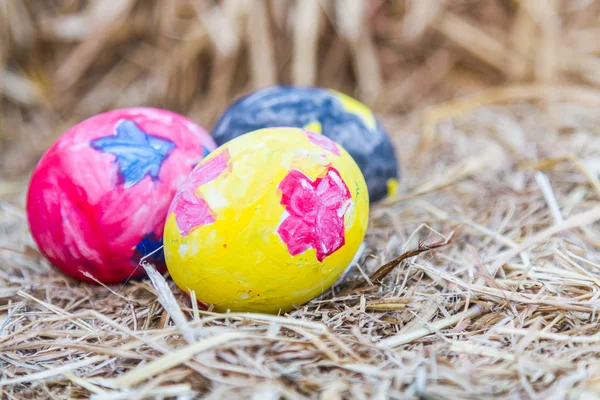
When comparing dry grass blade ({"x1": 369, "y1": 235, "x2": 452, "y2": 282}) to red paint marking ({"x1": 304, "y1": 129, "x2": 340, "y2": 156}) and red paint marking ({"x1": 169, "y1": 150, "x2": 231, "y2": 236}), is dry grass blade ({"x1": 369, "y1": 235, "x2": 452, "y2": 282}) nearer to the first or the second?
red paint marking ({"x1": 304, "y1": 129, "x2": 340, "y2": 156})

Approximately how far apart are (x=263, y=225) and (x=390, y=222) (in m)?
0.60

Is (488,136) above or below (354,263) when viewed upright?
below

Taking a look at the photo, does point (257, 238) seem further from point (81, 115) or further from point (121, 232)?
point (81, 115)

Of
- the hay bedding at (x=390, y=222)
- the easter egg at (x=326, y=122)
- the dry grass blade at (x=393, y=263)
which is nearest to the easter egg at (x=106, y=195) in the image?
the hay bedding at (x=390, y=222)

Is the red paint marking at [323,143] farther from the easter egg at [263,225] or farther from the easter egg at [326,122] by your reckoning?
the easter egg at [326,122]

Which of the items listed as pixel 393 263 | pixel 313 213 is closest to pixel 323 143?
pixel 313 213

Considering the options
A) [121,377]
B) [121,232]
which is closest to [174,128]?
[121,232]

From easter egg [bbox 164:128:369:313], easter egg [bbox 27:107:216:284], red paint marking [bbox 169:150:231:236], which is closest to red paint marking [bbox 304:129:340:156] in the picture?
easter egg [bbox 164:128:369:313]

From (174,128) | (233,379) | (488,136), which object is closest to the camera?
(233,379)

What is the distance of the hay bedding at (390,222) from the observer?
99cm

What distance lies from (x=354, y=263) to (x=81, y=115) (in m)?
1.99

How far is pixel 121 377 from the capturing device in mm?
969

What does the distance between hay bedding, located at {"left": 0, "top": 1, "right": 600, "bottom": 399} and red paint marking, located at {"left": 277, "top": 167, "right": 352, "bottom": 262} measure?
0.50 ft

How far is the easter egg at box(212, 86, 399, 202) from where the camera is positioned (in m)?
1.60
